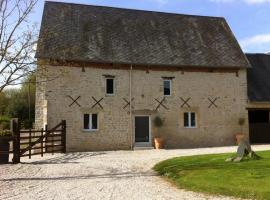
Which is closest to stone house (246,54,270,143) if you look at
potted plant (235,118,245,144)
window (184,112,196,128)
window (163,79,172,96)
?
potted plant (235,118,245,144)

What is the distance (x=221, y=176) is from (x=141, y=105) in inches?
455

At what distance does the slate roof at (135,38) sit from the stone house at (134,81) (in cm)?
6

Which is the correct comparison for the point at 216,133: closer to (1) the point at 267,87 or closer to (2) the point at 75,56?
(1) the point at 267,87

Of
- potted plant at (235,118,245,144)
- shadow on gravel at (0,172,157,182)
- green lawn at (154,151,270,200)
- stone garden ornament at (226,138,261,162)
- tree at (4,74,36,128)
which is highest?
tree at (4,74,36,128)

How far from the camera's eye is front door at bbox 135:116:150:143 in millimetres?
21391

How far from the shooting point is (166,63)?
21.6 metres

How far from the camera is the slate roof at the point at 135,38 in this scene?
69.1ft

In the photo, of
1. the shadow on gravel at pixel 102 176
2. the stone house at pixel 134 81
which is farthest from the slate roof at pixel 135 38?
the shadow on gravel at pixel 102 176

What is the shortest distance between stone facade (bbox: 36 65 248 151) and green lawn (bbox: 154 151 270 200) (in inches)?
292

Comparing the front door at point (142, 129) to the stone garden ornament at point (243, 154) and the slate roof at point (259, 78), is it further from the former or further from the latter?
the stone garden ornament at point (243, 154)

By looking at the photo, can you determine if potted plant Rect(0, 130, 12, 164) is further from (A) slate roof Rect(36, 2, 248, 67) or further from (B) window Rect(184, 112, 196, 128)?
(B) window Rect(184, 112, 196, 128)

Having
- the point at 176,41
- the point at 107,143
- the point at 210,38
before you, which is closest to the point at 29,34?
the point at 107,143

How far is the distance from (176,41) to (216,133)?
6293 millimetres

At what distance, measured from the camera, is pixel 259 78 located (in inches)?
976
